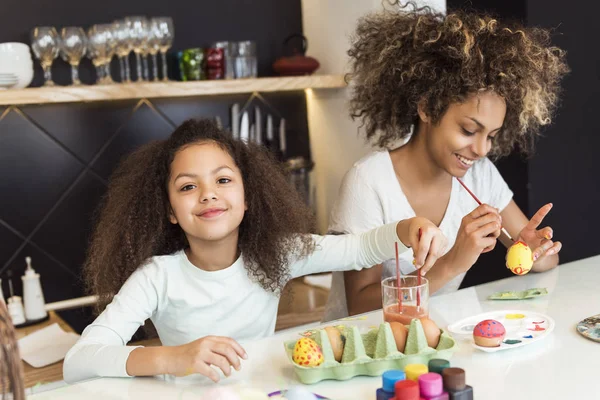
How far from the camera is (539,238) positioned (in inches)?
68.4

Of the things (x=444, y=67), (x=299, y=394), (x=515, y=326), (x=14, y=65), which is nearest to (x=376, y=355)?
(x=299, y=394)

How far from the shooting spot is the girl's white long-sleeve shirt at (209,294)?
155 centimetres

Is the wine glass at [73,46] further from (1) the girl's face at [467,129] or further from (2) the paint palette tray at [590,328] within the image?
(2) the paint palette tray at [590,328]

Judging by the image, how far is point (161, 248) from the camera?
175 centimetres

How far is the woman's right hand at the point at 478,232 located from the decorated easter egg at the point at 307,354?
53 cm

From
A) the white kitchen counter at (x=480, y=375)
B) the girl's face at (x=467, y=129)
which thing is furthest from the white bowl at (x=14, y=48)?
the white kitchen counter at (x=480, y=375)

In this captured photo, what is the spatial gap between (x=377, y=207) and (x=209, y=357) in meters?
0.90

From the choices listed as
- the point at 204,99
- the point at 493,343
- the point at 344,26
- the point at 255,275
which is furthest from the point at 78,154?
the point at 493,343

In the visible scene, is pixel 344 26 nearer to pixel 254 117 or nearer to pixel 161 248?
pixel 254 117

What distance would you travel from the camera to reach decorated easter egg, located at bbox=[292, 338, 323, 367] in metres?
1.20

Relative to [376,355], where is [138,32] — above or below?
above

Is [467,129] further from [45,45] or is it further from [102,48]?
[45,45]

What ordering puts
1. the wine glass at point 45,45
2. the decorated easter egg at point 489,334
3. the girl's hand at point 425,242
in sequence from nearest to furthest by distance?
the decorated easter egg at point 489,334 < the girl's hand at point 425,242 < the wine glass at point 45,45

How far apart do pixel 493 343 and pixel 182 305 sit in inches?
26.8
